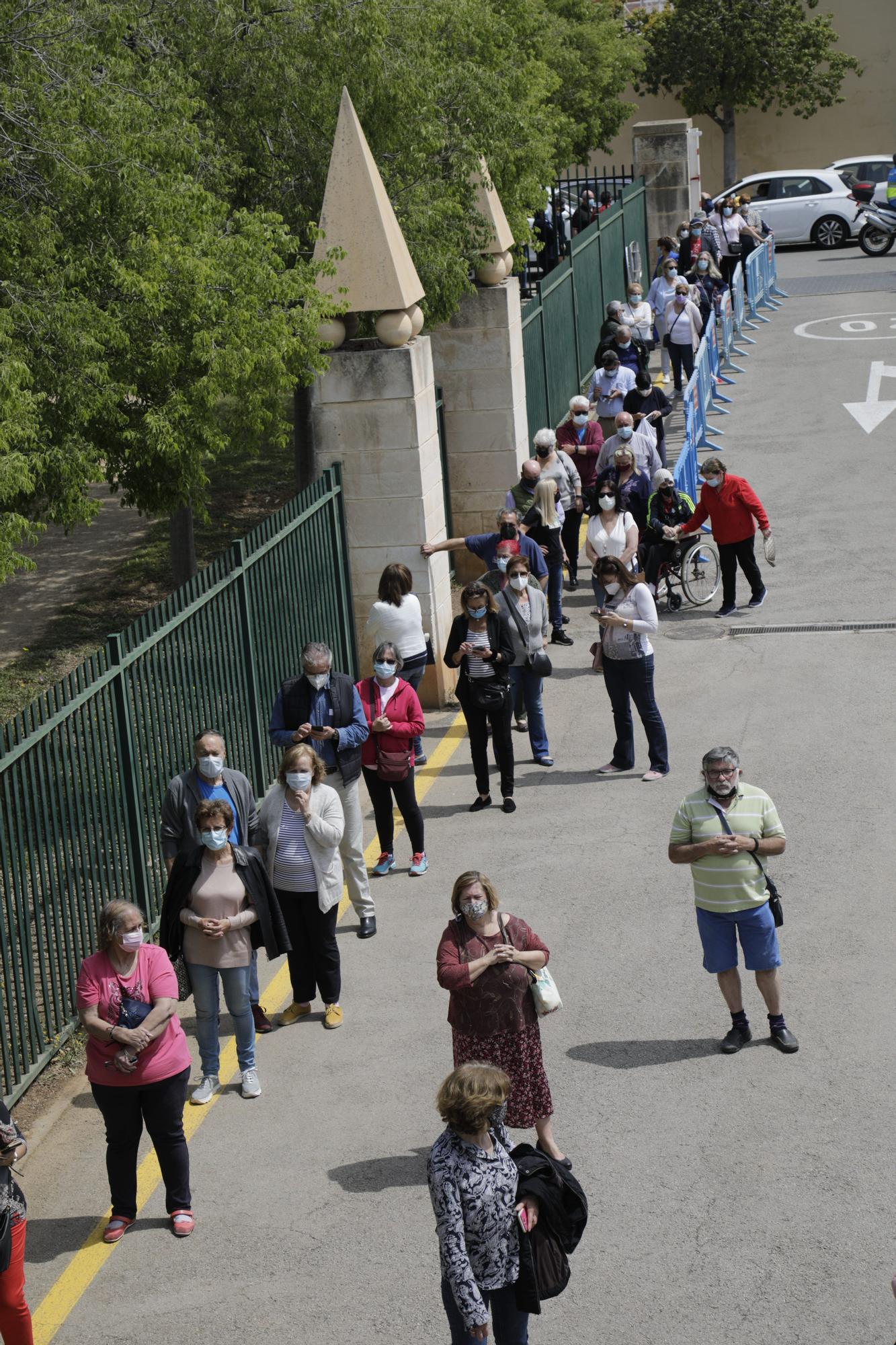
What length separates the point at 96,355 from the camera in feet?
37.1

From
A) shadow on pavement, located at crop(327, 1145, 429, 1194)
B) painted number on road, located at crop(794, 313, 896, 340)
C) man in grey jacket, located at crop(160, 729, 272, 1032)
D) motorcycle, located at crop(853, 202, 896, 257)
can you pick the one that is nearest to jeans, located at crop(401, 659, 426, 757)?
man in grey jacket, located at crop(160, 729, 272, 1032)

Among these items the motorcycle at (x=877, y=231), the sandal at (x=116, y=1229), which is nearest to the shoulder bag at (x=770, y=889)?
the sandal at (x=116, y=1229)

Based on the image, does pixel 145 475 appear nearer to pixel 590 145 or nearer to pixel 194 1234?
pixel 194 1234

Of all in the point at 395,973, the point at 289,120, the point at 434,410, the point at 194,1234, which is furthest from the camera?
the point at 289,120

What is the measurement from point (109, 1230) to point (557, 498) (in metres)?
8.94

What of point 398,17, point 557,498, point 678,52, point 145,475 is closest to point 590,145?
point 678,52

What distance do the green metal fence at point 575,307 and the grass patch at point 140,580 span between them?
12.2 feet

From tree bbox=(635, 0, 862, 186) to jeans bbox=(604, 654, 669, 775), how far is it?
39.9m

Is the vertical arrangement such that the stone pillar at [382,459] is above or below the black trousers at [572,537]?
above

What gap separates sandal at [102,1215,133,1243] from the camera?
23.0ft

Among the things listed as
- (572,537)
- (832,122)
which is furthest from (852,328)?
(832,122)

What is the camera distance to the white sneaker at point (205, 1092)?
8016 millimetres

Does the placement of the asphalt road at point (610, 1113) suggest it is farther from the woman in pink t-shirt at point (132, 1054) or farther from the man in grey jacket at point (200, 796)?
the man in grey jacket at point (200, 796)

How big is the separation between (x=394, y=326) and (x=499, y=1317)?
8.88m
